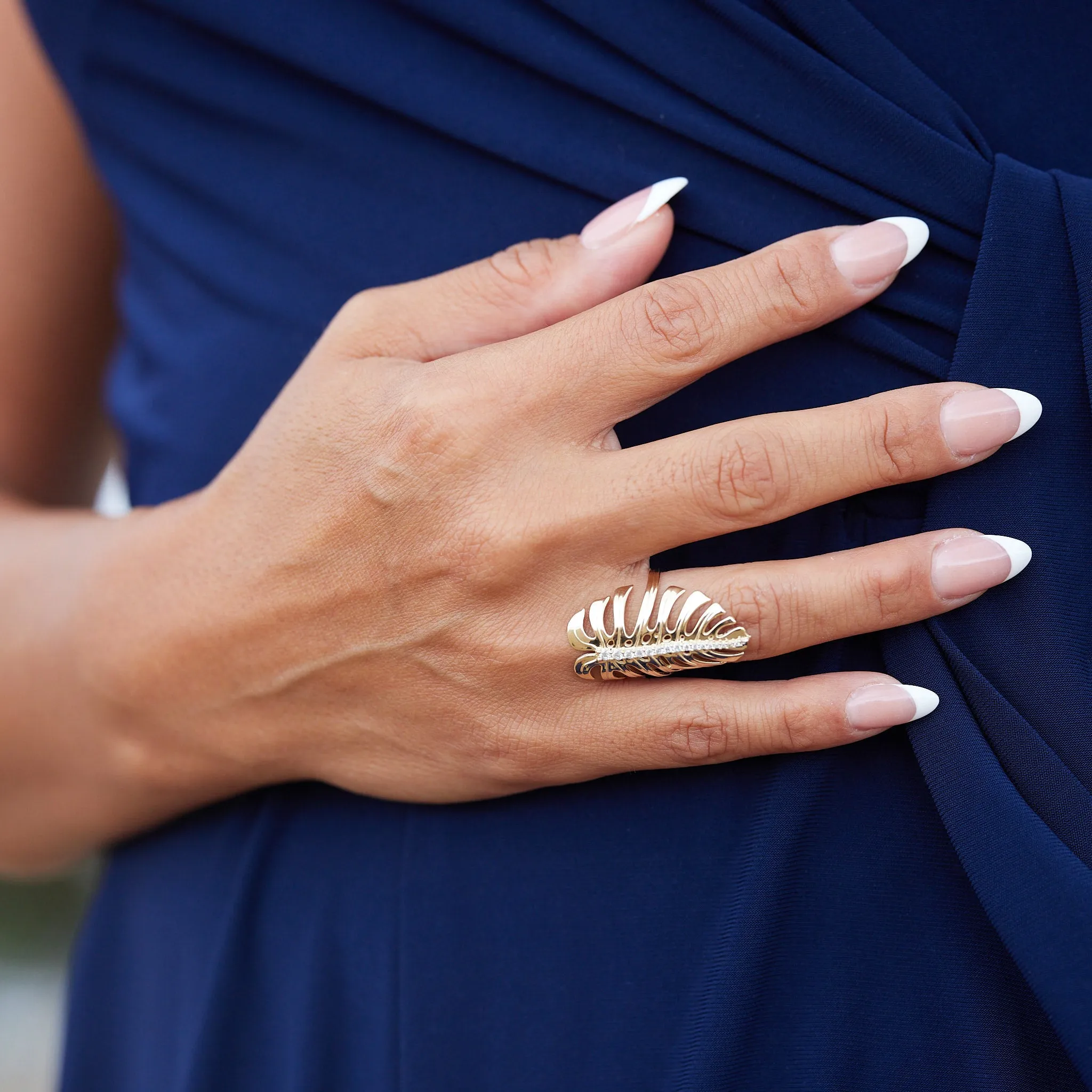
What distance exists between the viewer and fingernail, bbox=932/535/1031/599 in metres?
0.74

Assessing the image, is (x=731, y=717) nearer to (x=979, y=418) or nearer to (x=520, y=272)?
(x=979, y=418)

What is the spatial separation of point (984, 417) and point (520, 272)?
1.28 ft

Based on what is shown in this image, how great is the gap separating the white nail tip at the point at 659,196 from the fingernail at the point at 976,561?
0.36 metres

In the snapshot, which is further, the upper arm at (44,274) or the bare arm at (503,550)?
the upper arm at (44,274)

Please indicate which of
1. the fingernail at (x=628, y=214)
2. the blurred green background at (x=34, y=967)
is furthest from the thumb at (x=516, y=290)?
the blurred green background at (x=34, y=967)

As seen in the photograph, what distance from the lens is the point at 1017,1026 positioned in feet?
2.49

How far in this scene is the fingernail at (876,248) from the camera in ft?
2.48

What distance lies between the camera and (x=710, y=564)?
0.88 m

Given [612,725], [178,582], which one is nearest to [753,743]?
[612,725]

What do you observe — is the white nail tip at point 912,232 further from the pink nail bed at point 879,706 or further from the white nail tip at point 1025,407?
the pink nail bed at point 879,706

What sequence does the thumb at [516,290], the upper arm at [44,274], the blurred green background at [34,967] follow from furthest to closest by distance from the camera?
the blurred green background at [34,967], the upper arm at [44,274], the thumb at [516,290]

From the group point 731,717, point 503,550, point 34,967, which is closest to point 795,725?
point 731,717

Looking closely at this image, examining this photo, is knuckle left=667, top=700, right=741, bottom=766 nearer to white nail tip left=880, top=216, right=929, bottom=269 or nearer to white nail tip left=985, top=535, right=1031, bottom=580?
white nail tip left=985, top=535, right=1031, bottom=580

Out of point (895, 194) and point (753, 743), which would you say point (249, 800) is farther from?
point (895, 194)
